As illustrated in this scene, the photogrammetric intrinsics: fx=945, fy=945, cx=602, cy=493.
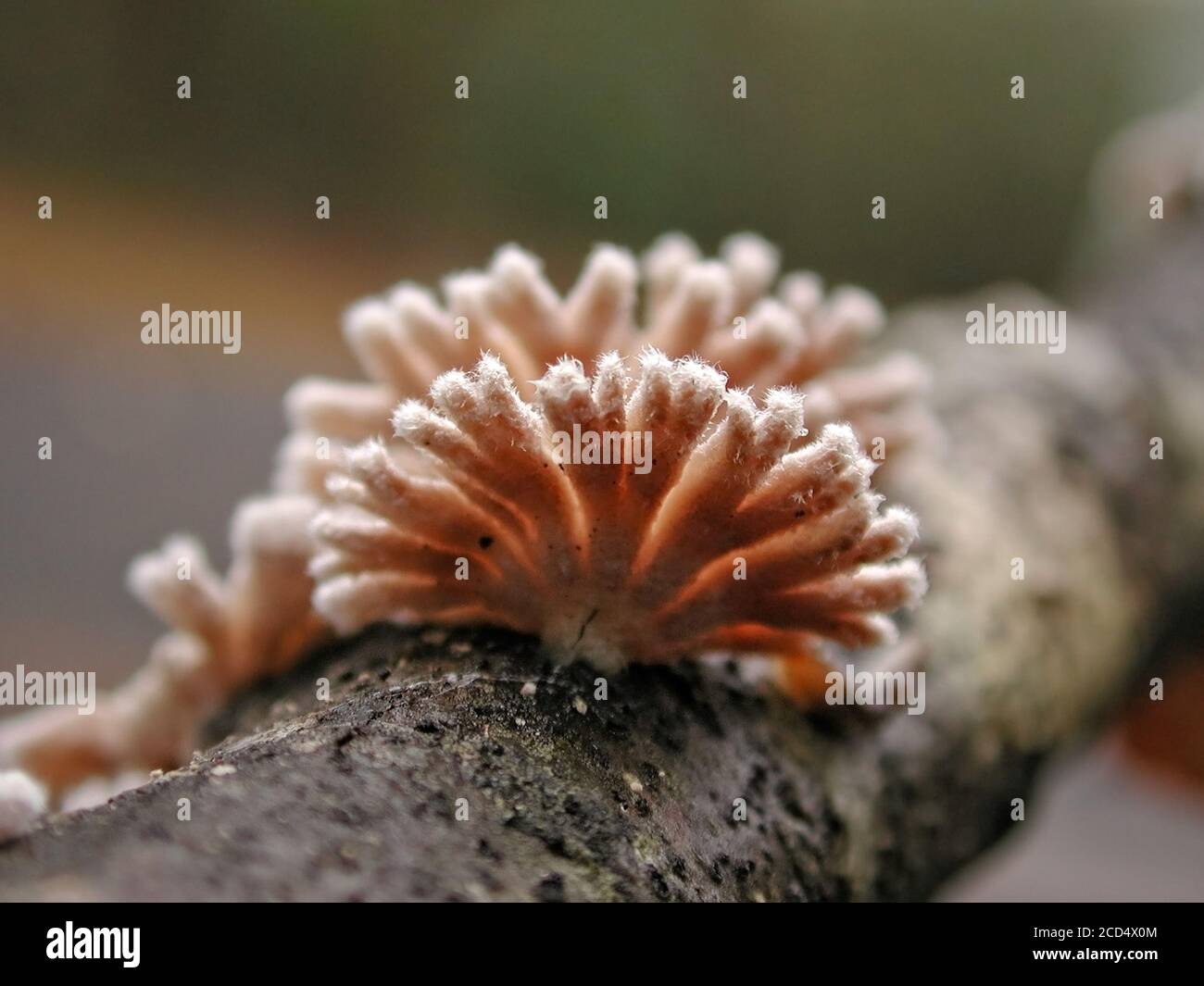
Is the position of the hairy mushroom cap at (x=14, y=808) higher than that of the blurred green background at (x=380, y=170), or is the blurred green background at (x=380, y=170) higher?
the blurred green background at (x=380, y=170)

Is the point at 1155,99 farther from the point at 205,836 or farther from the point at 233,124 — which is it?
the point at 205,836

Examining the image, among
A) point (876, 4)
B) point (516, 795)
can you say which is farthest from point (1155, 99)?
point (516, 795)

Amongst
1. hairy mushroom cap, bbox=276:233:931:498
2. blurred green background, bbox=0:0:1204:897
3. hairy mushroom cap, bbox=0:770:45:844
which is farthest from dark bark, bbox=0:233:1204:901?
blurred green background, bbox=0:0:1204:897

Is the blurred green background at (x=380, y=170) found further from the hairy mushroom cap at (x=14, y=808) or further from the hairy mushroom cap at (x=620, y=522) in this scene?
the hairy mushroom cap at (x=14, y=808)

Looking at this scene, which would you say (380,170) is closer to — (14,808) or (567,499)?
(567,499)

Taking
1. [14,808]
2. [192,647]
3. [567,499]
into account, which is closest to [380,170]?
[192,647]

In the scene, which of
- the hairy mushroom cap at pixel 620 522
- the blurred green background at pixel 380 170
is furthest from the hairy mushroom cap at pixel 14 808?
the blurred green background at pixel 380 170
